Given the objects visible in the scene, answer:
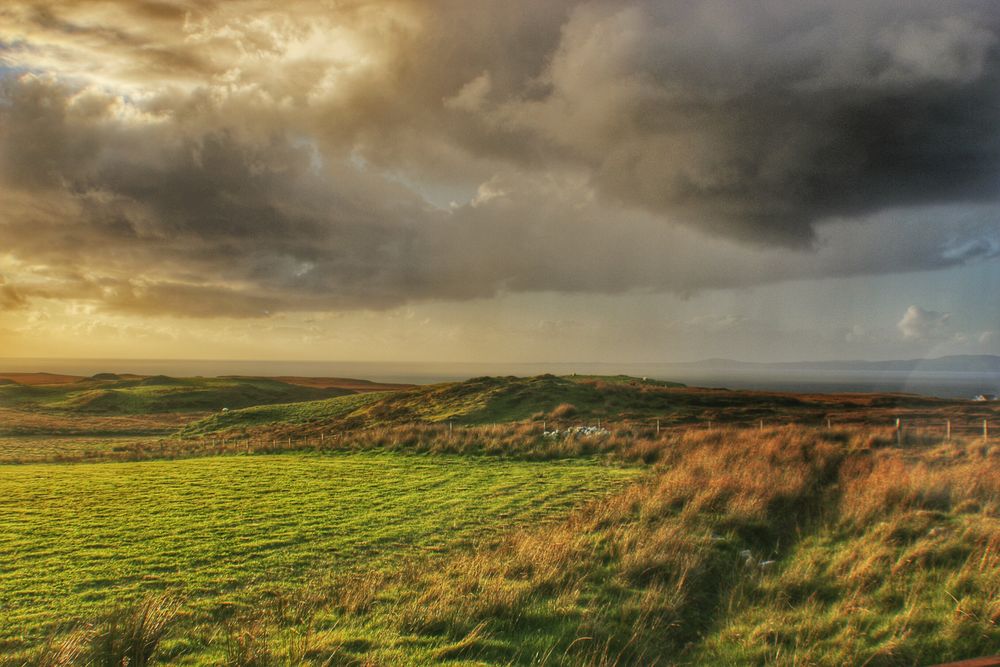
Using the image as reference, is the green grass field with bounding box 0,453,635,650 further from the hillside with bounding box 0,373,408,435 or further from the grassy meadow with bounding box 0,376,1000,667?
the hillside with bounding box 0,373,408,435

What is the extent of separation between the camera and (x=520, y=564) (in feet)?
28.0

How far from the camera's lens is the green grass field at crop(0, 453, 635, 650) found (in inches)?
349

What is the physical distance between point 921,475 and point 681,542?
835 centimetres

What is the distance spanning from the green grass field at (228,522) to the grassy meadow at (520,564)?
0.08 meters

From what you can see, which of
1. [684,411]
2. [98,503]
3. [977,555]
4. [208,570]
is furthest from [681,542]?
[684,411]

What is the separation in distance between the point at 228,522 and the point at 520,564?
8227 mm

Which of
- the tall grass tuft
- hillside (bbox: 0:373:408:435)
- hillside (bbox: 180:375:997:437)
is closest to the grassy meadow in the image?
the tall grass tuft

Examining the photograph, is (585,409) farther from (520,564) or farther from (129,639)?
(129,639)

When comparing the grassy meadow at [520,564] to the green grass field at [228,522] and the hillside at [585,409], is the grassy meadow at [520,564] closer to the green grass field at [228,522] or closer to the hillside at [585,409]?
the green grass field at [228,522]

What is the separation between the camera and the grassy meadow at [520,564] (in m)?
6.39

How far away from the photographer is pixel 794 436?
77.9ft

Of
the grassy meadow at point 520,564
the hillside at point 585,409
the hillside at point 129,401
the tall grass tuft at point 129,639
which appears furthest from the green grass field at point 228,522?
the hillside at point 129,401

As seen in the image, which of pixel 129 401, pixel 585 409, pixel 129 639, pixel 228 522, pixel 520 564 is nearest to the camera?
pixel 129 639

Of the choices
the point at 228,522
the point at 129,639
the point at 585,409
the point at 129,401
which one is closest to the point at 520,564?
the point at 129,639
